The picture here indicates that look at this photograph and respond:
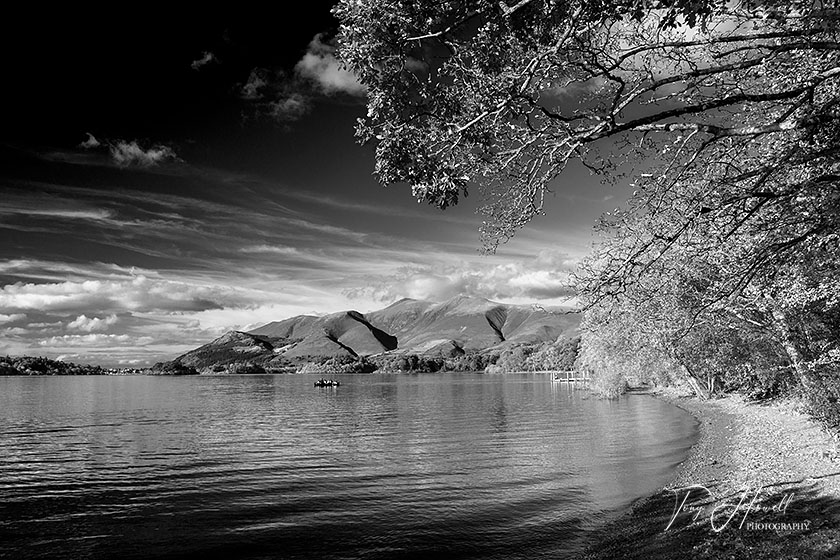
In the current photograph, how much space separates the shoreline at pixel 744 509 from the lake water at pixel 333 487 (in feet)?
4.91

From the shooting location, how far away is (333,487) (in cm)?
3106

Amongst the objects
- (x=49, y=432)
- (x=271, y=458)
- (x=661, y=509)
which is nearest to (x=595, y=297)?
(x=661, y=509)

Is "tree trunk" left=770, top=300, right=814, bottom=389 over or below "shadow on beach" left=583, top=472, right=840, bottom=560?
over

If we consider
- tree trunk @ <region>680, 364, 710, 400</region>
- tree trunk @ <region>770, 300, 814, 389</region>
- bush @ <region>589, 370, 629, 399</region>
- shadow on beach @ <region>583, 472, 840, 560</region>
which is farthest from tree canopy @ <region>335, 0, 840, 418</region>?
bush @ <region>589, 370, 629, 399</region>

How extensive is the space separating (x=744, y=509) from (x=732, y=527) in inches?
70.1

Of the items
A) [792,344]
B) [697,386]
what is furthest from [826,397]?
[697,386]

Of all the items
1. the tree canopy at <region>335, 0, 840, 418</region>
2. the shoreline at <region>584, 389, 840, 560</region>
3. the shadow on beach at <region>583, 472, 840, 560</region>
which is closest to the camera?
the tree canopy at <region>335, 0, 840, 418</region>

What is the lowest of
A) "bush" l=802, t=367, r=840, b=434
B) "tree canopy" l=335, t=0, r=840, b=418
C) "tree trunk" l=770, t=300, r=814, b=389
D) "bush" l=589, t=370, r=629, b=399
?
"bush" l=589, t=370, r=629, b=399

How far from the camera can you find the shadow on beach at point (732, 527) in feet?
50.1

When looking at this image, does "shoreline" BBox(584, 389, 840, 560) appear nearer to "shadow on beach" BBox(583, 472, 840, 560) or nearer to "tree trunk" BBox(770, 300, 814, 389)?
"shadow on beach" BBox(583, 472, 840, 560)

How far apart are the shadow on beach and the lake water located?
1.69 metres

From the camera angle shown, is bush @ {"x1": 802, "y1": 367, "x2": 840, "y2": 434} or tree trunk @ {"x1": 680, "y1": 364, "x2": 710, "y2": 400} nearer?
bush @ {"x1": 802, "y1": 367, "x2": 840, "y2": 434}

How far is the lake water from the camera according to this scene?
2134cm

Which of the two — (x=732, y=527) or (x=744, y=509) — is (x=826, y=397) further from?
(x=732, y=527)
